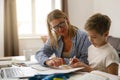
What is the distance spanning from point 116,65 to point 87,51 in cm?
43

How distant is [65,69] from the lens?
1.68m

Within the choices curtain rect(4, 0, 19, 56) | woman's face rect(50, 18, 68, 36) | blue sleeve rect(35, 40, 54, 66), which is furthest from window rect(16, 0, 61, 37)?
woman's face rect(50, 18, 68, 36)

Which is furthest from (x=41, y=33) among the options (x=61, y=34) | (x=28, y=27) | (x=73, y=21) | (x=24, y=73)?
(x=24, y=73)

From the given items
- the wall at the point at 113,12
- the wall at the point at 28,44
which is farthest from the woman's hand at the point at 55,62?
the wall at the point at 28,44

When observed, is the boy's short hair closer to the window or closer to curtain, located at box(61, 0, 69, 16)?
curtain, located at box(61, 0, 69, 16)

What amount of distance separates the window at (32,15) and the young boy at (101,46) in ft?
11.4

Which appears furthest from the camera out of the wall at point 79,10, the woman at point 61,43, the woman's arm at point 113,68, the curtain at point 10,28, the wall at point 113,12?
the wall at point 79,10

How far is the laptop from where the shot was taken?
63.5 inches

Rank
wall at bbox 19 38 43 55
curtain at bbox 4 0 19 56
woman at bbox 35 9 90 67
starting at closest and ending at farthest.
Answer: woman at bbox 35 9 90 67
curtain at bbox 4 0 19 56
wall at bbox 19 38 43 55

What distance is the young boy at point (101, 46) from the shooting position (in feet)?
4.98

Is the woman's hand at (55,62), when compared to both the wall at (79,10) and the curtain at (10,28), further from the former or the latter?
the wall at (79,10)

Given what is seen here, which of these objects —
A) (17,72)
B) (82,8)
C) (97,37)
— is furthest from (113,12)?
(17,72)

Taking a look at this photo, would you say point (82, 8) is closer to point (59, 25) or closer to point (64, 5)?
point (64, 5)

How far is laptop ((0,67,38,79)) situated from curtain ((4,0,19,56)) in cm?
282
